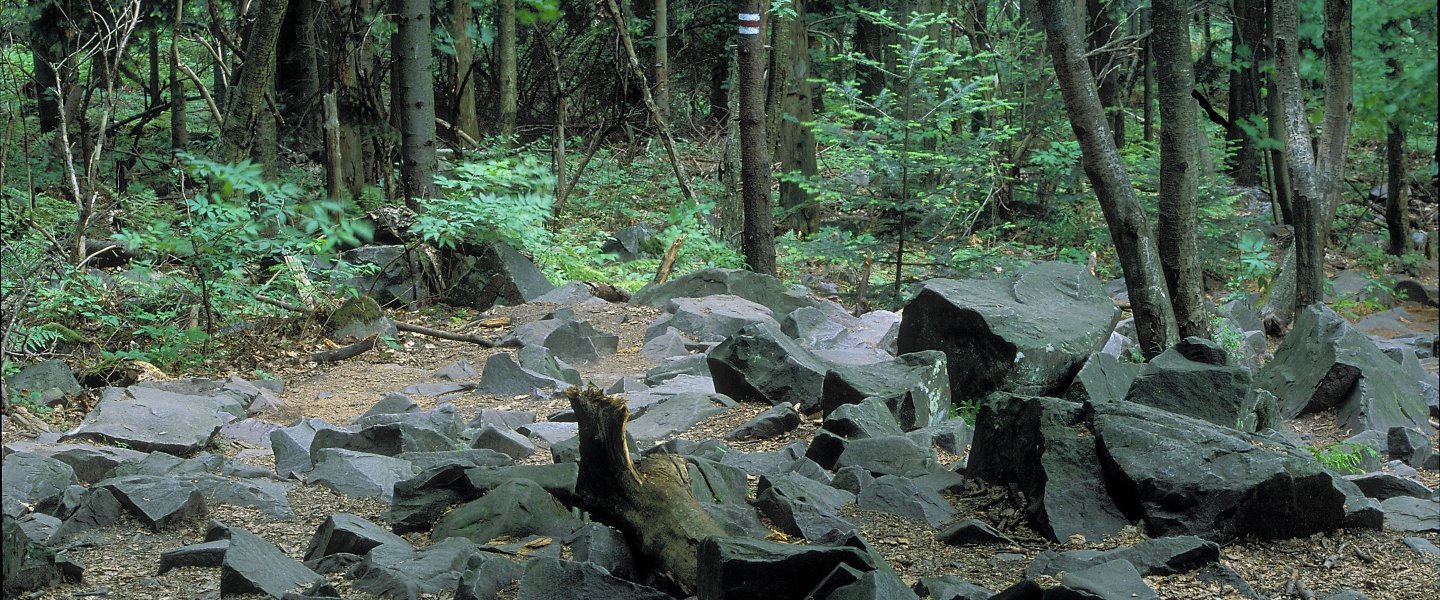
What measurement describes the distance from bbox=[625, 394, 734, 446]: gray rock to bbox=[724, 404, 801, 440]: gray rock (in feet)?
1.06

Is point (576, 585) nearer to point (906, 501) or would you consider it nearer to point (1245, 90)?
point (906, 501)

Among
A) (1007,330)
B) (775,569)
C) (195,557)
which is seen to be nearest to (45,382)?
(195,557)

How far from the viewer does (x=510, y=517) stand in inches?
143

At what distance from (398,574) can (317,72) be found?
10.3 metres

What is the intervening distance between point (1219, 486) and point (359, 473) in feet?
10.6

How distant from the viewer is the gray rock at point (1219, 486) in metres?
3.58

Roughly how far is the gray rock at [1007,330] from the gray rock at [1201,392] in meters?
1.07

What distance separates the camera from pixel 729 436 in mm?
5555

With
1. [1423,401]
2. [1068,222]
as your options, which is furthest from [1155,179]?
[1423,401]

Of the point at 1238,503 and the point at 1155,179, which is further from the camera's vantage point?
the point at 1155,179

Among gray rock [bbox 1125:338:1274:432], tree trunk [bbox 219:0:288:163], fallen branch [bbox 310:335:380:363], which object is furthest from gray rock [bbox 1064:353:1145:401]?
fallen branch [bbox 310:335:380:363]

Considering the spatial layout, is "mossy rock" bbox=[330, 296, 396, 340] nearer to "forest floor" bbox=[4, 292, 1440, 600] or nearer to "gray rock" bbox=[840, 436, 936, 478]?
"forest floor" bbox=[4, 292, 1440, 600]

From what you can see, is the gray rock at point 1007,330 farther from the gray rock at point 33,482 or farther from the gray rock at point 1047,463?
the gray rock at point 33,482

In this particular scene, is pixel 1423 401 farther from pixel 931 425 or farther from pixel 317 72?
pixel 317 72
